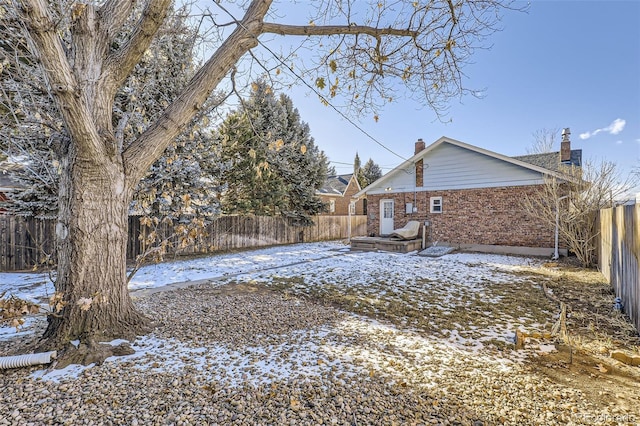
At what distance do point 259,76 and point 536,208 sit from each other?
445 inches

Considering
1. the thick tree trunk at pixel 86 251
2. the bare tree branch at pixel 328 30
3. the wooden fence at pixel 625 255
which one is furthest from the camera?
the wooden fence at pixel 625 255

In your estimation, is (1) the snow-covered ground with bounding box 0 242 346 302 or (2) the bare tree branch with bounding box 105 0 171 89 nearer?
(2) the bare tree branch with bounding box 105 0 171 89

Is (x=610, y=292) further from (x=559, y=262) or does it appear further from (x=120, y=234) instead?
(x=120, y=234)

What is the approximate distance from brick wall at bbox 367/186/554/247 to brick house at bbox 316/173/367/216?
37.6 feet

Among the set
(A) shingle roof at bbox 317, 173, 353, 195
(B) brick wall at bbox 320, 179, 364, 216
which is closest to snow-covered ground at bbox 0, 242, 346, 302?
(B) brick wall at bbox 320, 179, 364, 216

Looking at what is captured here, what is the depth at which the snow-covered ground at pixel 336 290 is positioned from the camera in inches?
113

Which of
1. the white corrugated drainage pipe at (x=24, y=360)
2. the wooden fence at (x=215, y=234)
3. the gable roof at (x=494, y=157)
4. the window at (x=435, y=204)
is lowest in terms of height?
the white corrugated drainage pipe at (x=24, y=360)

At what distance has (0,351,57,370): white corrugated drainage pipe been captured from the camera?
2.58 metres

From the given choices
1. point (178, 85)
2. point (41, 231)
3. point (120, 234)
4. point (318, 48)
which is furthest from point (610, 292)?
point (41, 231)

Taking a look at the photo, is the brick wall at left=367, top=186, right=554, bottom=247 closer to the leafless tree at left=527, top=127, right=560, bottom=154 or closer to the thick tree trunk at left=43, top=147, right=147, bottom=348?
the leafless tree at left=527, top=127, right=560, bottom=154

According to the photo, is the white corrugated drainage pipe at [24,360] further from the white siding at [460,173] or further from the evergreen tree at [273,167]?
the white siding at [460,173]

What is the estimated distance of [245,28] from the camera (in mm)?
3453

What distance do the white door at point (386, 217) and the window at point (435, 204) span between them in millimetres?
Result: 2133

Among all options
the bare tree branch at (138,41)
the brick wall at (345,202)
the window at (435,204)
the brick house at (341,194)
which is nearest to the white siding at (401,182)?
the window at (435,204)
